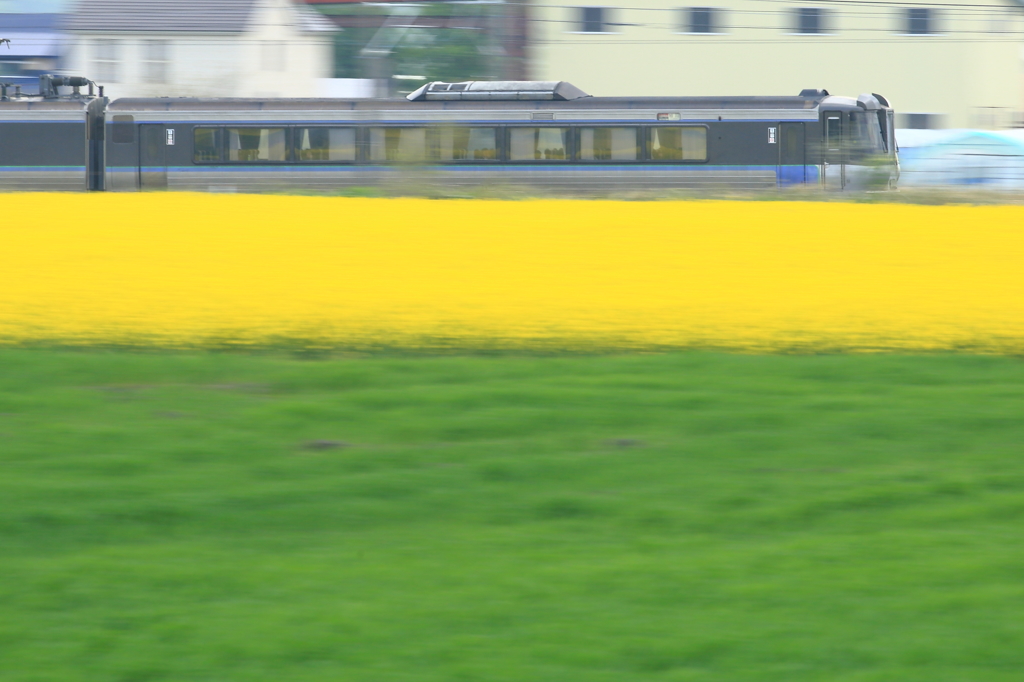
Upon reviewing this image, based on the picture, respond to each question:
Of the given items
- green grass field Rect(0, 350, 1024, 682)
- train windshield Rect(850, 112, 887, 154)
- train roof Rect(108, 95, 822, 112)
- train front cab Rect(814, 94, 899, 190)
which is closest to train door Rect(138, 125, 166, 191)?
train roof Rect(108, 95, 822, 112)

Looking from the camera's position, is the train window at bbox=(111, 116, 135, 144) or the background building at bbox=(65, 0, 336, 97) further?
the background building at bbox=(65, 0, 336, 97)

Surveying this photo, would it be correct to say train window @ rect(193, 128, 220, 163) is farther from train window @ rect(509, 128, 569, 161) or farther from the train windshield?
the train windshield

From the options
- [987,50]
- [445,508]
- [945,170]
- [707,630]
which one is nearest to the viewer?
[707,630]

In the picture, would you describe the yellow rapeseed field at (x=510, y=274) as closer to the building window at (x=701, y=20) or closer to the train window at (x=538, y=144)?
the train window at (x=538, y=144)

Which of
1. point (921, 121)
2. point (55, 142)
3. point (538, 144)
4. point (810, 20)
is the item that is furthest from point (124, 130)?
point (921, 121)

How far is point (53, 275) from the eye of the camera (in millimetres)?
12891

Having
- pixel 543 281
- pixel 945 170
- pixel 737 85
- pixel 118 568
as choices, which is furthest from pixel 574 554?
pixel 737 85

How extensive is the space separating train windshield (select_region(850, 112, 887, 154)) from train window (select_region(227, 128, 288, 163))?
11.7 m

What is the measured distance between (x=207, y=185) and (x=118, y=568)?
25375 millimetres

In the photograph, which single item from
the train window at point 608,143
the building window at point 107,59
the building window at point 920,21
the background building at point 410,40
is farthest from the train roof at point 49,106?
the building window at point 920,21

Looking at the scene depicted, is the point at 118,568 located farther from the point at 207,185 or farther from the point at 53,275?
the point at 207,185

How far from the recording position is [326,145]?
29.7 metres

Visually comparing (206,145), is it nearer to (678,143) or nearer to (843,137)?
(678,143)

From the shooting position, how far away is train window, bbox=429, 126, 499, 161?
29.2 meters
